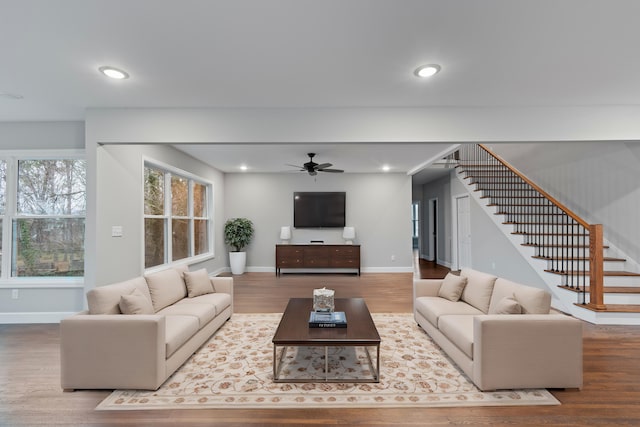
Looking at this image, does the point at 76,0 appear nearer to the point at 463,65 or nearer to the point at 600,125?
the point at 463,65

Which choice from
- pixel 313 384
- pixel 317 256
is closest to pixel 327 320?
pixel 313 384

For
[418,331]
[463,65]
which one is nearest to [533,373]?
[418,331]

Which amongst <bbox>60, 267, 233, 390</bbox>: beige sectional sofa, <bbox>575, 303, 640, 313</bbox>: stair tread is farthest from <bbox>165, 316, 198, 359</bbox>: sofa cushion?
<bbox>575, 303, 640, 313</bbox>: stair tread

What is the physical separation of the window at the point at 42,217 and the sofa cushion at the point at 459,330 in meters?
4.55

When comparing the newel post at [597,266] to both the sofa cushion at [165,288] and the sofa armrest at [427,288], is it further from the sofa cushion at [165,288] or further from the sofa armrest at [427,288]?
the sofa cushion at [165,288]

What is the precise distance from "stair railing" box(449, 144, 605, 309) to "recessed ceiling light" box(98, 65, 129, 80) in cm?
534

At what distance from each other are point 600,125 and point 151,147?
5.74 metres

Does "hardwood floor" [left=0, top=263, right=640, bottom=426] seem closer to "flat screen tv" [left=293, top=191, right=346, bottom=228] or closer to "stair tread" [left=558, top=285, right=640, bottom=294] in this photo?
"stair tread" [left=558, top=285, right=640, bottom=294]

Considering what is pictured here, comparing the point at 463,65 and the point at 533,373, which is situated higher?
the point at 463,65

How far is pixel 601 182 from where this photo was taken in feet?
16.4

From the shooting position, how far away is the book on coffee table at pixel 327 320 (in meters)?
2.76

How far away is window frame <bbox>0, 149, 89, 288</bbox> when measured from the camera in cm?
404

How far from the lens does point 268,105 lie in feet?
11.3

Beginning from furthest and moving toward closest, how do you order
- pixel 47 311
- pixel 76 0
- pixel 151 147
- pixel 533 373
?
pixel 151 147, pixel 47 311, pixel 533 373, pixel 76 0
